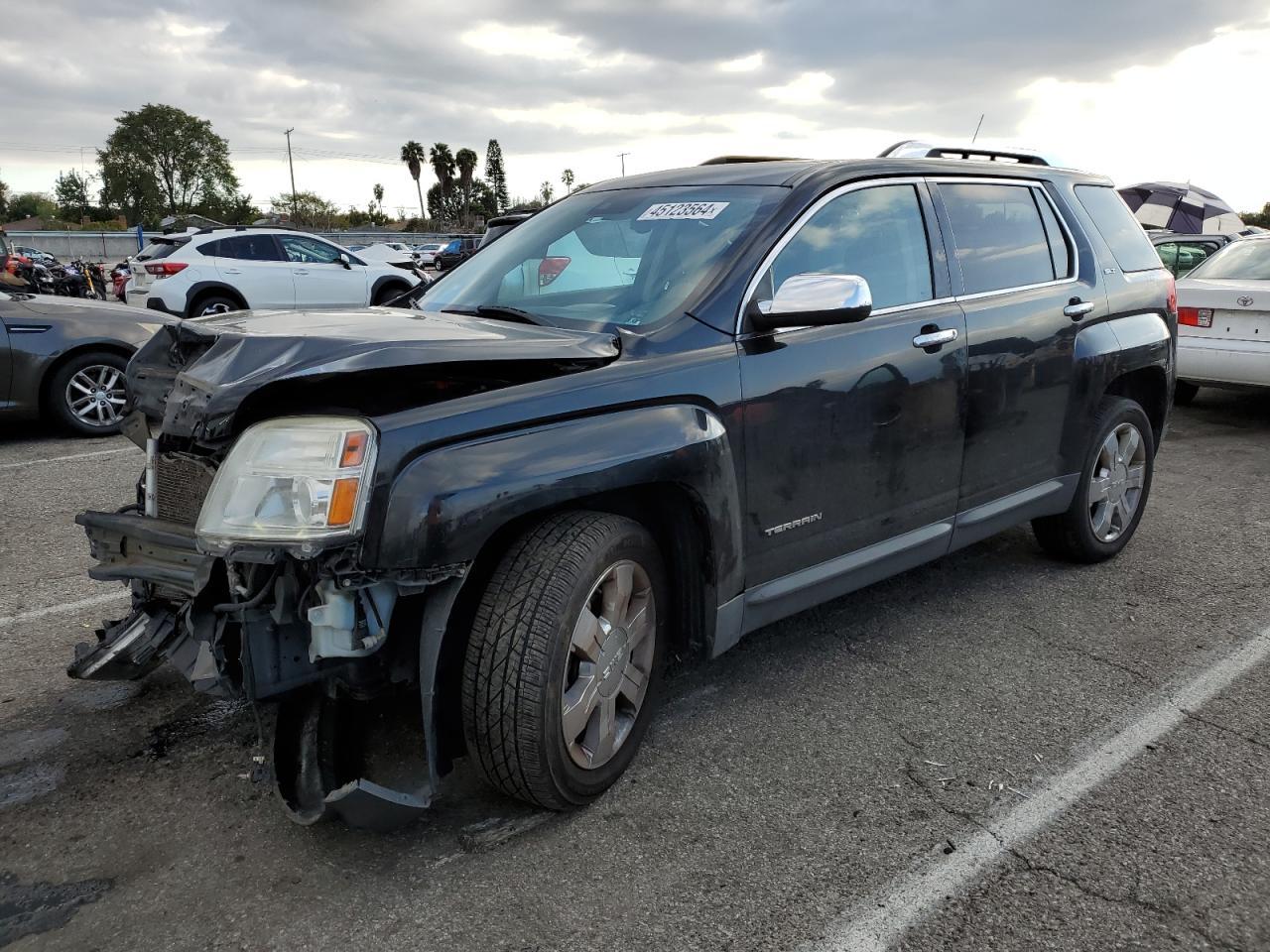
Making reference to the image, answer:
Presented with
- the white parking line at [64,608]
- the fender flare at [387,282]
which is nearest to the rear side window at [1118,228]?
the white parking line at [64,608]

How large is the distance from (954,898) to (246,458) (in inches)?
79.0

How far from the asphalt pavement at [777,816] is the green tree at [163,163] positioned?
107m

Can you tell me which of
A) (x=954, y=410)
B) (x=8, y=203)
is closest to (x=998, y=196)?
(x=954, y=410)

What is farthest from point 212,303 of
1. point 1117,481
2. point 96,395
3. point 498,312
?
point 1117,481

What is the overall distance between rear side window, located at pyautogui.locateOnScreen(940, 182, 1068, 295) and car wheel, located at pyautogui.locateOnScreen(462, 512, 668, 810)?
1965 millimetres

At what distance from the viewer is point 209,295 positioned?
45.4 feet

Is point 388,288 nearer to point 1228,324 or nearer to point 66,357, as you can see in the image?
point 66,357

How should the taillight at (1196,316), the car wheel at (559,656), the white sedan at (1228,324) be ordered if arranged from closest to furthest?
1. the car wheel at (559,656)
2. the white sedan at (1228,324)
3. the taillight at (1196,316)

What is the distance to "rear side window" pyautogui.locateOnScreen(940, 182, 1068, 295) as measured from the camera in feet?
12.3

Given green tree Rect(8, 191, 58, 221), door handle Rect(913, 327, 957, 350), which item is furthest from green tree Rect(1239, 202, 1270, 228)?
green tree Rect(8, 191, 58, 221)

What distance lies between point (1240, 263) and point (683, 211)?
7.09 m

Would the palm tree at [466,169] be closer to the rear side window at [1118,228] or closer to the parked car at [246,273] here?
the parked car at [246,273]

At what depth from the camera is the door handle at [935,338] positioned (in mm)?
3393

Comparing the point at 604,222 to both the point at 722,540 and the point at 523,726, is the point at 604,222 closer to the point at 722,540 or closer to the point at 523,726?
the point at 722,540
